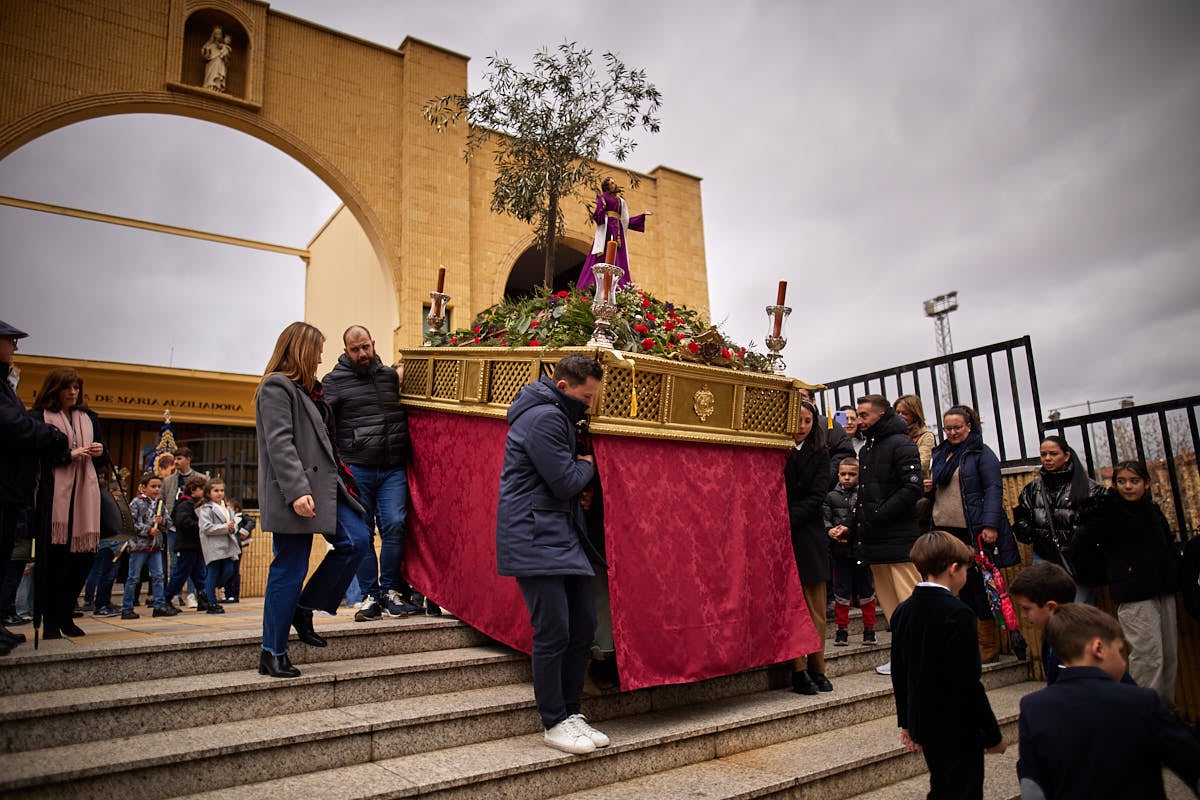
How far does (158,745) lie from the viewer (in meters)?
3.01

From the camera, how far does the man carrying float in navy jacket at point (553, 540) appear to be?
135 inches

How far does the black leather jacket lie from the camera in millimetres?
5031

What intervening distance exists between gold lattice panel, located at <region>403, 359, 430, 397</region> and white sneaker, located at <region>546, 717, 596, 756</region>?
251 centimetres

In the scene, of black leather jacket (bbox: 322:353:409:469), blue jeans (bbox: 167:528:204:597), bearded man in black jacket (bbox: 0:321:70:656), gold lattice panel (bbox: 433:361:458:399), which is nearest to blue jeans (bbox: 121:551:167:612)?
blue jeans (bbox: 167:528:204:597)

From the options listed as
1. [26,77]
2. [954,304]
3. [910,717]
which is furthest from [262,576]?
[954,304]

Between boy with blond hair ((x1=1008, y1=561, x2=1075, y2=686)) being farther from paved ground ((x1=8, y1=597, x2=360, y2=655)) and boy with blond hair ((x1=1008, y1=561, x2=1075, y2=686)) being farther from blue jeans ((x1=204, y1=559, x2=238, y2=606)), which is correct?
blue jeans ((x1=204, y1=559, x2=238, y2=606))

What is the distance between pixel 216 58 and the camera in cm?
1038

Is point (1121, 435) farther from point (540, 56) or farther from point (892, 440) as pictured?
point (540, 56)

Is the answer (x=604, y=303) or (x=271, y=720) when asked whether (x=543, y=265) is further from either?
(x=271, y=720)

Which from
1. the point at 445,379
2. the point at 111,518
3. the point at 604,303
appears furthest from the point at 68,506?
the point at 604,303

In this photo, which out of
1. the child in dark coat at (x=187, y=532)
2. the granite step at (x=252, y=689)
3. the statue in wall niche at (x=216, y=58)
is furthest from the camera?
the statue in wall niche at (x=216, y=58)

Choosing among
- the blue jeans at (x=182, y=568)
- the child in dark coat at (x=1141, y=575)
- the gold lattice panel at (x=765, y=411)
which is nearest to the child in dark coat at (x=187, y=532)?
the blue jeans at (x=182, y=568)

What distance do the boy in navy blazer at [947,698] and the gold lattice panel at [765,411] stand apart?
5.77 ft

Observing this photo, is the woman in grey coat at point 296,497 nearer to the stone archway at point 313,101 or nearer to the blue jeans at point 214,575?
the blue jeans at point 214,575
